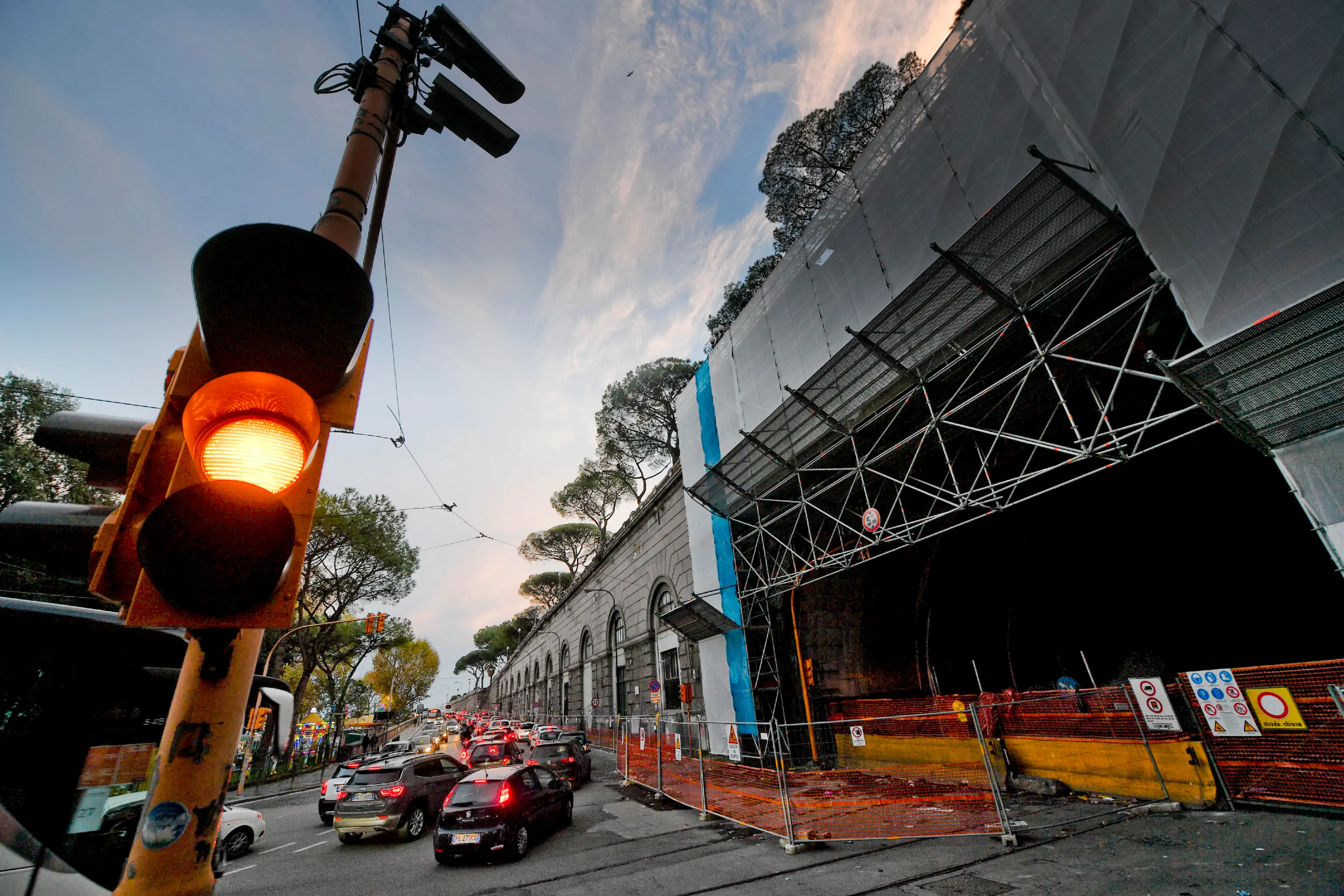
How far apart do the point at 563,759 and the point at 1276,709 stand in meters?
13.7

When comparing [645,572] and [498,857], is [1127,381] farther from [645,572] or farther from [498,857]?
[645,572]

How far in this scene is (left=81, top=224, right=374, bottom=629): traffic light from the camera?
974 mm

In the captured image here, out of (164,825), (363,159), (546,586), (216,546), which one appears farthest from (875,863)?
(546,586)

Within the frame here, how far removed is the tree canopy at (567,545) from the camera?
151 ft

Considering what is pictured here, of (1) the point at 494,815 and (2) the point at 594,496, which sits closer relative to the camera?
(1) the point at 494,815

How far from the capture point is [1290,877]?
14.9 ft

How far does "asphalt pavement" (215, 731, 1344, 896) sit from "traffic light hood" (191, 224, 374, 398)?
681 centimetres

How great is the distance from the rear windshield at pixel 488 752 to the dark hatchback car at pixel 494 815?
31.0 ft

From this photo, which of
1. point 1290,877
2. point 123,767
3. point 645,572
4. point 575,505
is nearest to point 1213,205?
point 1290,877

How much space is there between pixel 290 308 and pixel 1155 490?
17084mm

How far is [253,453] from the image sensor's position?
3.61 feet

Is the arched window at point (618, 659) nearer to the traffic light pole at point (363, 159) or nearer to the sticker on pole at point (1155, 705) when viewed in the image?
the sticker on pole at point (1155, 705)

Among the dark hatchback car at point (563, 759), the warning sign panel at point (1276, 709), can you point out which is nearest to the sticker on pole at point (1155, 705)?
the warning sign panel at point (1276, 709)

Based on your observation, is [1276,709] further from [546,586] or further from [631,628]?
[546,586]
